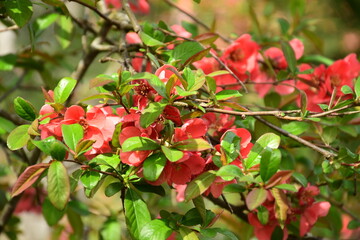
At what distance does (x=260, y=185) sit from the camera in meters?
0.65

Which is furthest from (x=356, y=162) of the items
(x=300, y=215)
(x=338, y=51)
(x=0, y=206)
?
(x=338, y=51)

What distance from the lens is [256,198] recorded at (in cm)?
62

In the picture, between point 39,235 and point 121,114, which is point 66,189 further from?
point 39,235

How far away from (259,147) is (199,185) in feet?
0.36

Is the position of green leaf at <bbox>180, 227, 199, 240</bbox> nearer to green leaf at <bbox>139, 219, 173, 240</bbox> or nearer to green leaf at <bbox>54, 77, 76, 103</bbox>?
green leaf at <bbox>139, 219, 173, 240</bbox>

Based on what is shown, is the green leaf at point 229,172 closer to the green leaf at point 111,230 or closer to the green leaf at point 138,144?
the green leaf at point 138,144

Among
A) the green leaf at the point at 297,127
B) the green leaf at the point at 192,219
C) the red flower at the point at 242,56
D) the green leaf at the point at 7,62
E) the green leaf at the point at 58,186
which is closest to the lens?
the green leaf at the point at 58,186

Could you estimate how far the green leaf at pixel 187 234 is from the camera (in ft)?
2.24

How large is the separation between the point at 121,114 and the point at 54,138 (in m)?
0.12

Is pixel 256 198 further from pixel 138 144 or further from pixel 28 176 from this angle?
pixel 28 176

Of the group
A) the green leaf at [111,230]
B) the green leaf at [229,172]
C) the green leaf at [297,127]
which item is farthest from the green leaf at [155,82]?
the green leaf at [111,230]

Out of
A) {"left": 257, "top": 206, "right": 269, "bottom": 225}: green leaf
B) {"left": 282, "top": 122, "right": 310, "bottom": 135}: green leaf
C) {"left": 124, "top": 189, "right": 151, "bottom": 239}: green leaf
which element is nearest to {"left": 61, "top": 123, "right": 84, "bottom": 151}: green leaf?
{"left": 124, "top": 189, "right": 151, "bottom": 239}: green leaf

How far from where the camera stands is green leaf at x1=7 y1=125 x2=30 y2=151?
2.28ft

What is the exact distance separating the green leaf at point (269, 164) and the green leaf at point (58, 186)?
253 mm
